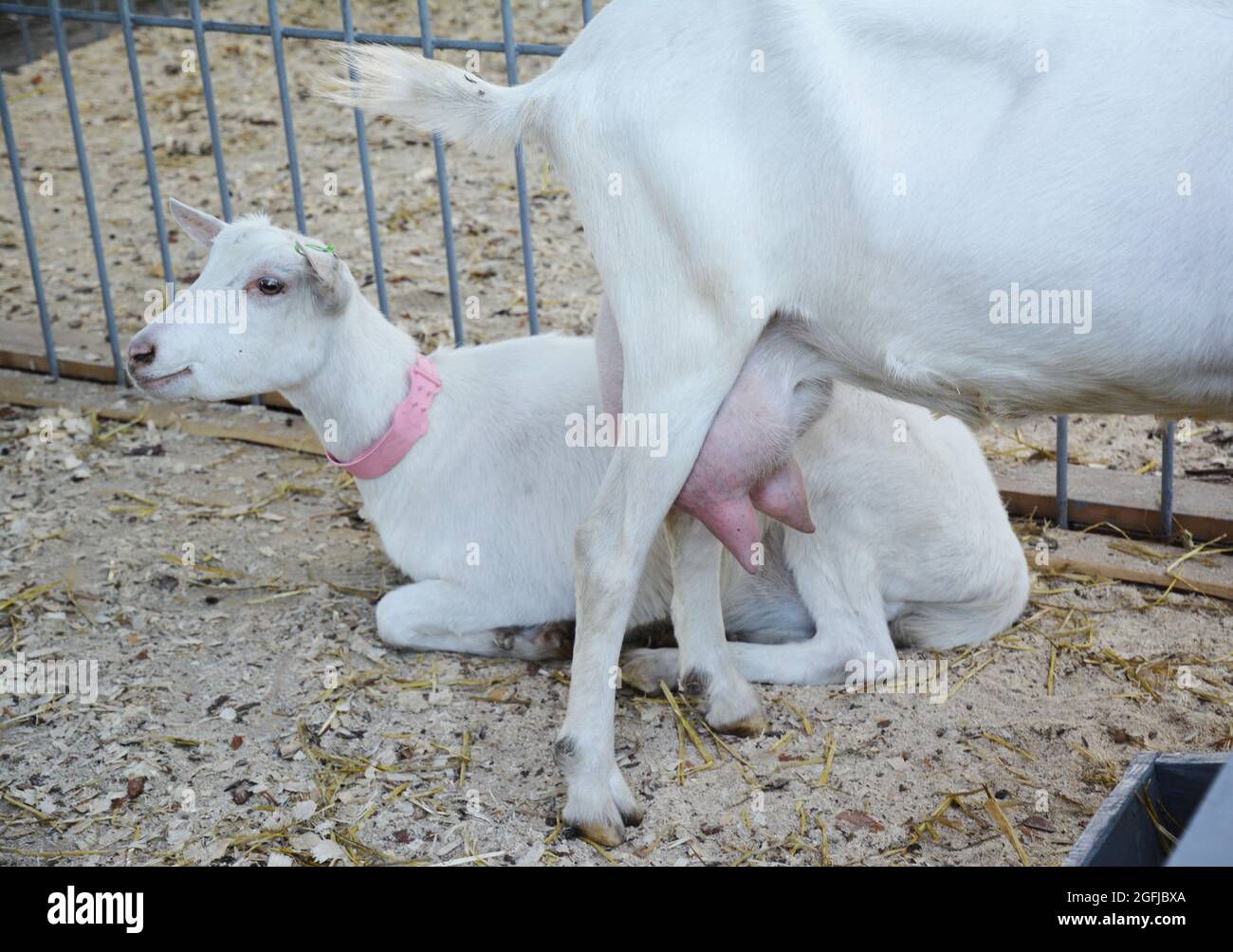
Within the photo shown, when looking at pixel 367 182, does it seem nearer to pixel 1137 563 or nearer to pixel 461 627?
pixel 461 627

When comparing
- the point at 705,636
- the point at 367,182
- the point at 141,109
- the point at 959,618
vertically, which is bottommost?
the point at 959,618

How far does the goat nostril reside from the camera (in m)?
3.39

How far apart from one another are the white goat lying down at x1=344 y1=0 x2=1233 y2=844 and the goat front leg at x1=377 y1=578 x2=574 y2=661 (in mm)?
673

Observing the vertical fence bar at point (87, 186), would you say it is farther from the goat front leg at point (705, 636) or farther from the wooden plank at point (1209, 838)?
the wooden plank at point (1209, 838)

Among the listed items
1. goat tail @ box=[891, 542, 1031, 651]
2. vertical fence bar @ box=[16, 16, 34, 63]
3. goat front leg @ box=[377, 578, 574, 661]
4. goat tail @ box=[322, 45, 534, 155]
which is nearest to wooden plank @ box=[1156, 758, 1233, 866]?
goat tail @ box=[322, 45, 534, 155]

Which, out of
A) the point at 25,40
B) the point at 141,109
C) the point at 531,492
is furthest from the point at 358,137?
the point at 25,40

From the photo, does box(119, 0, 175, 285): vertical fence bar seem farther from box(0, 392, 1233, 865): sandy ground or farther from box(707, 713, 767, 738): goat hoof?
box(707, 713, 767, 738): goat hoof

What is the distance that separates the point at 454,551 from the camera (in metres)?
3.58

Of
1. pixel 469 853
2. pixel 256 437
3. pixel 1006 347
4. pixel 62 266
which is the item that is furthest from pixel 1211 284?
pixel 62 266

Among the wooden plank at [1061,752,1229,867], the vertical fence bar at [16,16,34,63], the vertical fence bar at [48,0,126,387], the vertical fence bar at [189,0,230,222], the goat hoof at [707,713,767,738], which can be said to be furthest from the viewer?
the vertical fence bar at [16,16,34,63]

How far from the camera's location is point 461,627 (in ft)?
11.5

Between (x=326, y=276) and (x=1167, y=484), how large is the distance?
2420 mm

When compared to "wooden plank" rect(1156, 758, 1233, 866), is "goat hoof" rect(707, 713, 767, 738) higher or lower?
lower

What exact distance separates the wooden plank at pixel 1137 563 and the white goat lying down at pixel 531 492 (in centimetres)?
39
